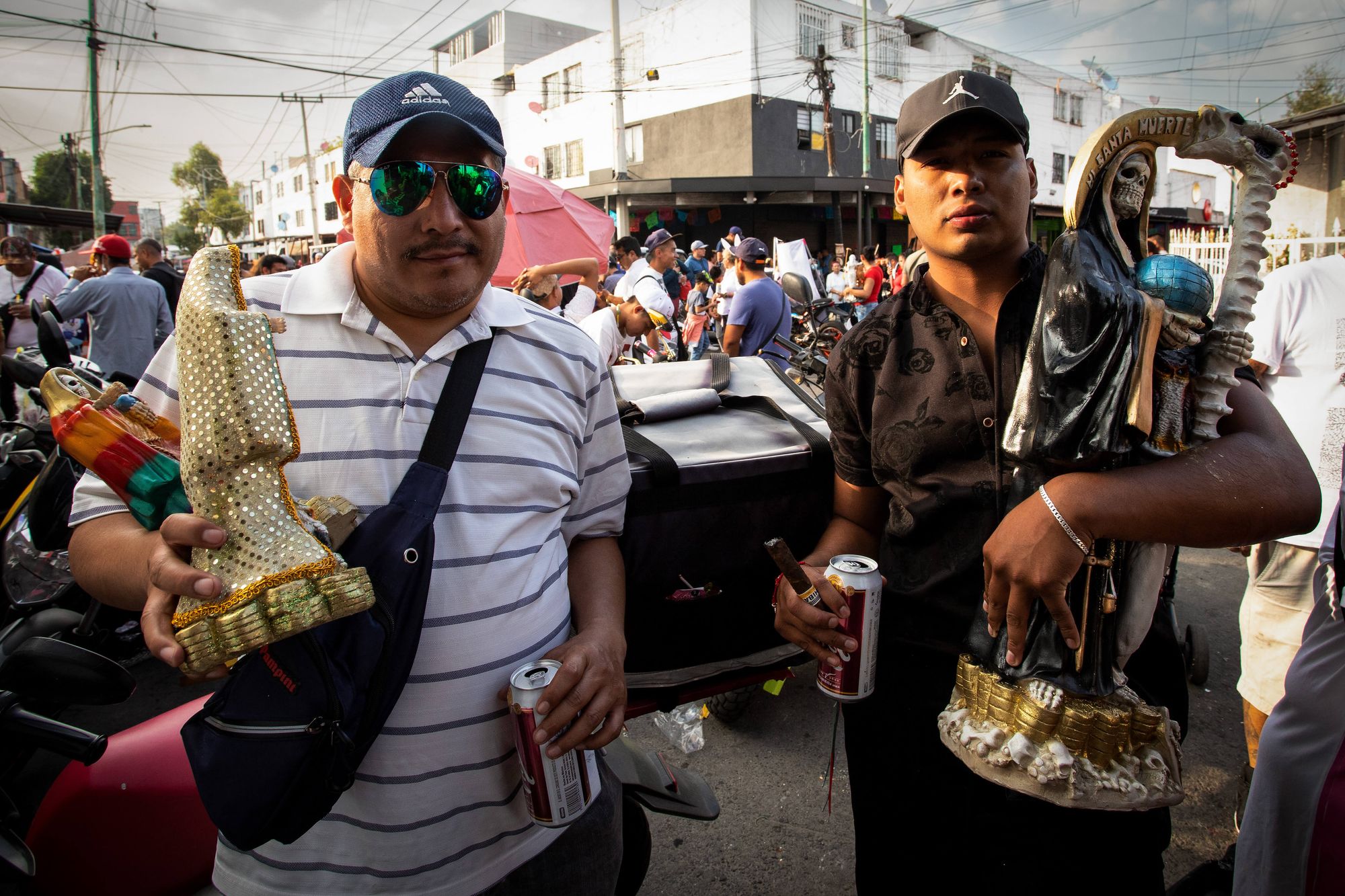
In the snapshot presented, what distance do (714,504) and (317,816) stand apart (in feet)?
4.02

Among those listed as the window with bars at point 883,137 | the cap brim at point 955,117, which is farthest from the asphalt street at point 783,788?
the window with bars at point 883,137

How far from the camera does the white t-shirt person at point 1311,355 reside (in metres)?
2.55

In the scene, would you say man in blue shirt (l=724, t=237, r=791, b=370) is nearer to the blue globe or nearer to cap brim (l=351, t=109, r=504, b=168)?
cap brim (l=351, t=109, r=504, b=168)

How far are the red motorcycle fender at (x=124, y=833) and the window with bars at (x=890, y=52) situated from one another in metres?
34.1

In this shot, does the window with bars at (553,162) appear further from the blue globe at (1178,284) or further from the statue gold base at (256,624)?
the statue gold base at (256,624)

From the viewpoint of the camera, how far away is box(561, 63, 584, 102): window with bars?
31.7 metres

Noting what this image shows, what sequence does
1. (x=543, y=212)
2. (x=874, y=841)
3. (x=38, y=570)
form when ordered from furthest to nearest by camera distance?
1. (x=543, y=212)
2. (x=38, y=570)
3. (x=874, y=841)

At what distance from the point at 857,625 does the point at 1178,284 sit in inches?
32.9

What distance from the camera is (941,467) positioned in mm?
1509

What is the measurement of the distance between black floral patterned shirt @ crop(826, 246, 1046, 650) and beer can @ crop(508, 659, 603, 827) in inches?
30.5

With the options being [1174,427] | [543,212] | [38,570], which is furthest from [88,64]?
[1174,427]

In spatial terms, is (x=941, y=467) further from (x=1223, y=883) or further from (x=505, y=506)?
(x=1223, y=883)

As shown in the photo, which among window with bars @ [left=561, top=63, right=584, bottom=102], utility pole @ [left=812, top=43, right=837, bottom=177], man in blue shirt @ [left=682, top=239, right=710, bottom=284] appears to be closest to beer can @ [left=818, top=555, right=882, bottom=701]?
man in blue shirt @ [left=682, top=239, right=710, bottom=284]

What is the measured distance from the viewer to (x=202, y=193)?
234 feet
